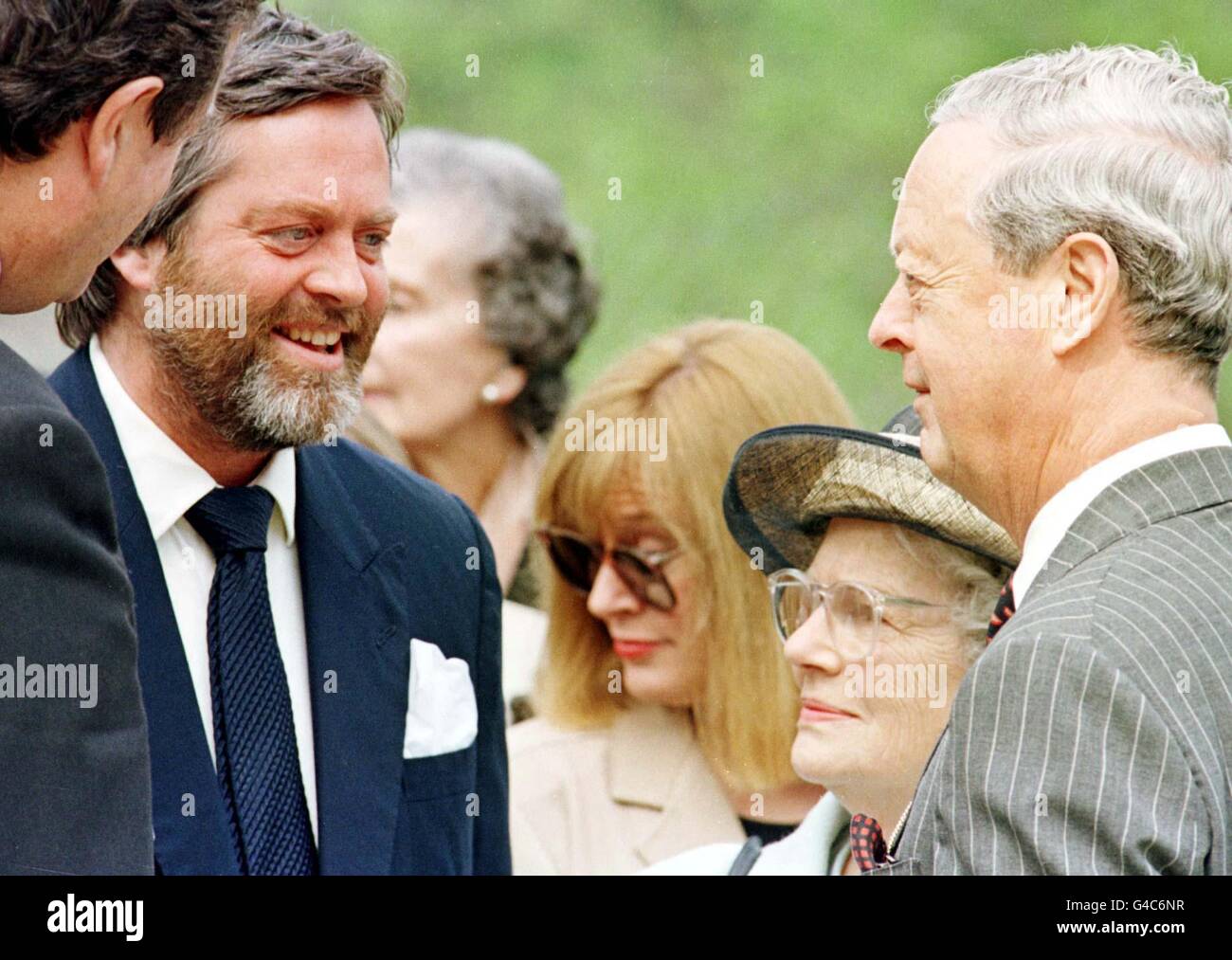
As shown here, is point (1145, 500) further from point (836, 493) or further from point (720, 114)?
point (720, 114)

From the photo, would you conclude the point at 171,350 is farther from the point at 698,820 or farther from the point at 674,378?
the point at 698,820

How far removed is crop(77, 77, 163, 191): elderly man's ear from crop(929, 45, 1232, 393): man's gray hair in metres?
0.94

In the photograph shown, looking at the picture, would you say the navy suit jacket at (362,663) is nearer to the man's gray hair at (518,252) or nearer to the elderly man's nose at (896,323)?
A: the elderly man's nose at (896,323)

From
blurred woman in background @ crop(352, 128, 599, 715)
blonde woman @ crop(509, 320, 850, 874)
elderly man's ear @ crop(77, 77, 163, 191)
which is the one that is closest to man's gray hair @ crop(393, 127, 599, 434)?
blurred woman in background @ crop(352, 128, 599, 715)

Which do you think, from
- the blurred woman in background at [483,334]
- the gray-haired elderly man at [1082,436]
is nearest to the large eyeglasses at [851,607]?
the gray-haired elderly man at [1082,436]

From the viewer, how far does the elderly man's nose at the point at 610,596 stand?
121 inches

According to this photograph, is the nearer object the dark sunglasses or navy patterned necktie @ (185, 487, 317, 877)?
navy patterned necktie @ (185, 487, 317, 877)

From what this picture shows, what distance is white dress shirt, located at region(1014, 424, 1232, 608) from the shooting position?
5.90 feet

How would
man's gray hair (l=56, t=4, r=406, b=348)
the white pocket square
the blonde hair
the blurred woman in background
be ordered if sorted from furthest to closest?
1. the blurred woman in background
2. the blonde hair
3. the white pocket square
4. man's gray hair (l=56, t=4, r=406, b=348)

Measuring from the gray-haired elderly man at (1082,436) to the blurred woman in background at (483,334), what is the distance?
1.79 m

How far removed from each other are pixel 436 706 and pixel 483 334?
1.55 metres

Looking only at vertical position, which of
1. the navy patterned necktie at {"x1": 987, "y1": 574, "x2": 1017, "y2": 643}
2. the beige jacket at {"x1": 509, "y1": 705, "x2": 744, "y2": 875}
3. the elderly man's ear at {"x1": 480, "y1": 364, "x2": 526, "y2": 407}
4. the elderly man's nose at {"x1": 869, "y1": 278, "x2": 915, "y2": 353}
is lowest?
the beige jacket at {"x1": 509, "y1": 705, "x2": 744, "y2": 875}

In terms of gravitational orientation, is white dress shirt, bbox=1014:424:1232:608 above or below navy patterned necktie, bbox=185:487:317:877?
above

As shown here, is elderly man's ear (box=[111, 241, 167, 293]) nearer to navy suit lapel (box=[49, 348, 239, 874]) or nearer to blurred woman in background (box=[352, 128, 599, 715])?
navy suit lapel (box=[49, 348, 239, 874])
